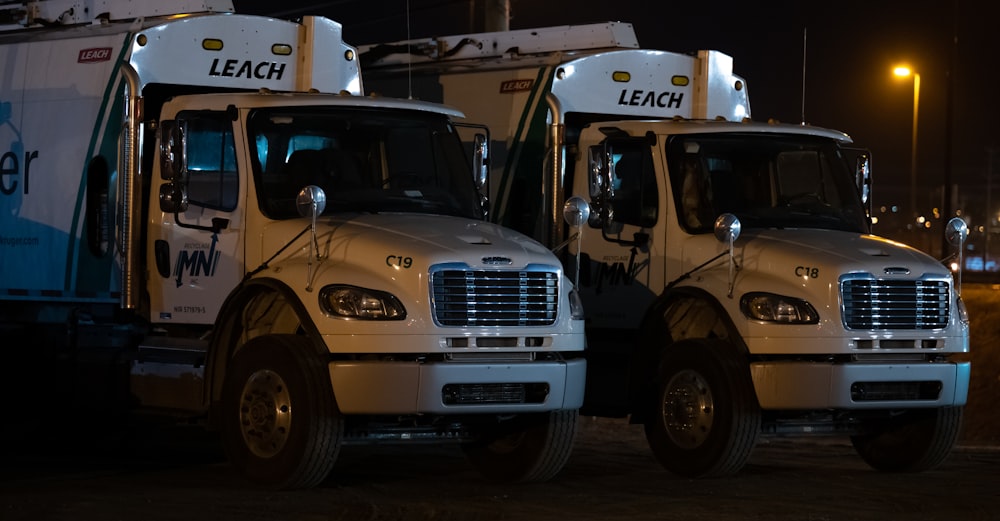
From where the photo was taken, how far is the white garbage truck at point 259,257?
474 inches

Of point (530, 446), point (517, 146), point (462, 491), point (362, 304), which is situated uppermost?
point (517, 146)

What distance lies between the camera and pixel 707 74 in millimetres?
17094

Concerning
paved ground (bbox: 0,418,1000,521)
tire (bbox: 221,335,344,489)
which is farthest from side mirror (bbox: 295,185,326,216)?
paved ground (bbox: 0,418,1000,521)

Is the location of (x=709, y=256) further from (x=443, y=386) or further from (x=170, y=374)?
(x=170, y=374)

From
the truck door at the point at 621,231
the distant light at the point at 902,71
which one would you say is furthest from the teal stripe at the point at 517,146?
the distant light at the point at 902,71

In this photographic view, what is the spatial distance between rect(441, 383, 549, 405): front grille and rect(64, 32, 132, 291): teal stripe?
373 cm

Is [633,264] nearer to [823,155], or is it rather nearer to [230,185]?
[823,155]

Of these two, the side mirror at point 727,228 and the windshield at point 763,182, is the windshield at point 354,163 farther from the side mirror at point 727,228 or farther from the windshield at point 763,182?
the windshield at point 763,182

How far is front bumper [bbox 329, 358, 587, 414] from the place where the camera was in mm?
11852

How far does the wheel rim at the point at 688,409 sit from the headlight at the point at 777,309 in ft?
2.20

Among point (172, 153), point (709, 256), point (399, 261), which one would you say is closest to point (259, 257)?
point (172, 153)

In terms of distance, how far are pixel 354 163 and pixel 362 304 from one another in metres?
1.78

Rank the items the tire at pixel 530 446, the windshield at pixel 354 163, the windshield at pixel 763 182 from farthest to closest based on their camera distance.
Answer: the windshield at pixel 763 182 → the windshield at pixel 354 163 → the tire at pixel 530 446

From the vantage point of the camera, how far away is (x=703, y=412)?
A: 13.8 m
